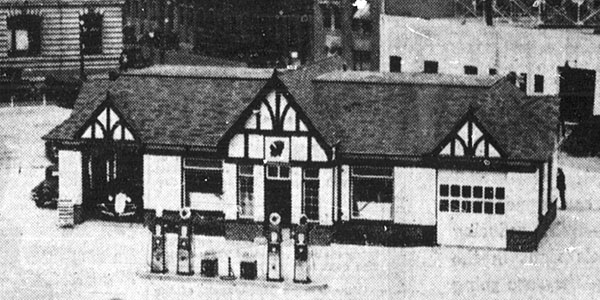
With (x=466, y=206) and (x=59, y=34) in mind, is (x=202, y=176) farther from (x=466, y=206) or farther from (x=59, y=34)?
(x=59, y=34)

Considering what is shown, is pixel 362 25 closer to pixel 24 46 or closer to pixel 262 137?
pixel 24 46

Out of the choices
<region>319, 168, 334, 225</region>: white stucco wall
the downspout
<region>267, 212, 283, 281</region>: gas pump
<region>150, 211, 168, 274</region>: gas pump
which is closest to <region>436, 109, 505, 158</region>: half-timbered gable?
the downspout

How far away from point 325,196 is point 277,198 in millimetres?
1717

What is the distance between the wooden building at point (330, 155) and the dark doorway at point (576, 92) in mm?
14189

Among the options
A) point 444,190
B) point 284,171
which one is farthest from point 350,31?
point 444,190

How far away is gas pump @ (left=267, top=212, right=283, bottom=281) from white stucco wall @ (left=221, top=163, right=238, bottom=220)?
553 cm

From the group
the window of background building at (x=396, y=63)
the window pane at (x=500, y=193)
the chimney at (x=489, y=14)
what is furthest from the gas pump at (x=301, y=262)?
the window of background building at (x=396, y=63)

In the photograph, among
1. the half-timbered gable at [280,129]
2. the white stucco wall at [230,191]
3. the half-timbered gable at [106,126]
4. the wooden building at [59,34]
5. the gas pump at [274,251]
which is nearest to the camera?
the gas pump at [274,251]

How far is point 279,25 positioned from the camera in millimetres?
94062

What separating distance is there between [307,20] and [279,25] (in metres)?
3.14

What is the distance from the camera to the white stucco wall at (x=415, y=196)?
169ft

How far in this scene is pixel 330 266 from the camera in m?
48.2

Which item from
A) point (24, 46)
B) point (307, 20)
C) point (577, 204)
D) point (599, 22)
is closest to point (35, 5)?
point (24, 46)

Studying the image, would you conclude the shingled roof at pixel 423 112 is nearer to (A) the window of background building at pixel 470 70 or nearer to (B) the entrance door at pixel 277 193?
(B) the entrance door at pixel 277 193
